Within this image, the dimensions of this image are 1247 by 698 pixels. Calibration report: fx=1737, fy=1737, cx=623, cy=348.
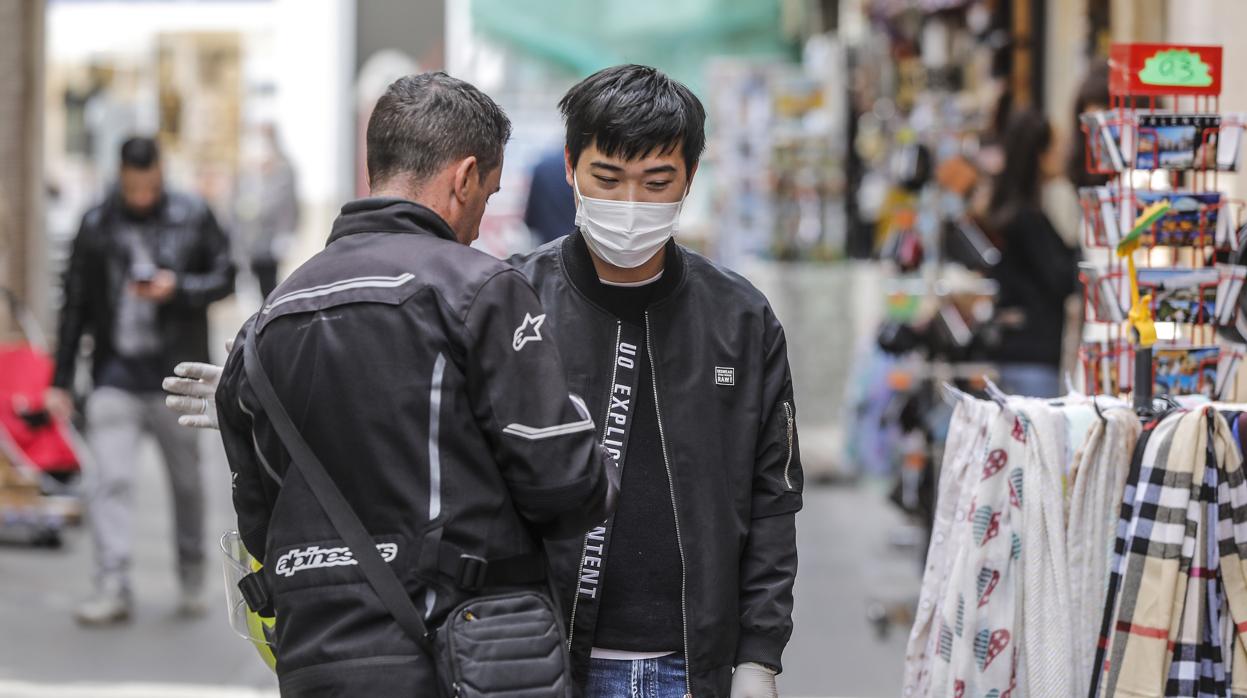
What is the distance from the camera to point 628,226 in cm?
317

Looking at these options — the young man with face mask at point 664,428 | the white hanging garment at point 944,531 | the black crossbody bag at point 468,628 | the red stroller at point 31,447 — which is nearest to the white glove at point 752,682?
the young man with face mask at point 664,428

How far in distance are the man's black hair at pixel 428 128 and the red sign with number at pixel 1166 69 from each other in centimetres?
156

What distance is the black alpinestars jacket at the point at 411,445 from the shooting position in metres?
2.70

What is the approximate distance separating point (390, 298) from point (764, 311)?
0.85m

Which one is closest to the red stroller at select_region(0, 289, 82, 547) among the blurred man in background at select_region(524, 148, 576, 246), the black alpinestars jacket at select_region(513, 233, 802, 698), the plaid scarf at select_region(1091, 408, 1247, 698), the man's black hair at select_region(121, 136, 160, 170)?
the man's black hair at select_region(121, 136, 160, 170)

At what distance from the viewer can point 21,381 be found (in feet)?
30.0

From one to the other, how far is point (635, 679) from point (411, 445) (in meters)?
0.72

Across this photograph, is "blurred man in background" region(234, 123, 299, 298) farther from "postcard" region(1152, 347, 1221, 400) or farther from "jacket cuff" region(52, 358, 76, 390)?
"postcard" region(1152, 347, 1221, 400)

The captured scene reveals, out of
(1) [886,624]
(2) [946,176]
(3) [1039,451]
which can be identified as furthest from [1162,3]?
(3) [1039,451]

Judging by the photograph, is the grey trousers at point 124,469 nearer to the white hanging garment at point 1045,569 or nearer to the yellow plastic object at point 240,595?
the yellow plastic object at point 240,595

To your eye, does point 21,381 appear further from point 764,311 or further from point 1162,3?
point 764,311

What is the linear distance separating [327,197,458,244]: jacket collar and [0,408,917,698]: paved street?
406 cm

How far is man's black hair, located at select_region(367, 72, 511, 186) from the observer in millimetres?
2844

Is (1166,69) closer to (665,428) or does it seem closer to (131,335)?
(665,428)
